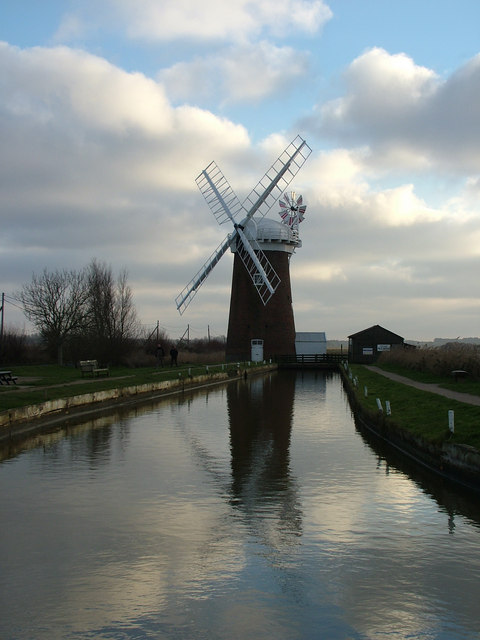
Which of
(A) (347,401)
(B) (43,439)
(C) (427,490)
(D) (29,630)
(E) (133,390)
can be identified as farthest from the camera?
(A) (347,401)

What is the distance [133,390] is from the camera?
25328 mm

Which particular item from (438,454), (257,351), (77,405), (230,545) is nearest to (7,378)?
(77,405)

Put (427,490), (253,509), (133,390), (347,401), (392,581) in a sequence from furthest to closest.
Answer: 1. (347,401)
2. (133,390)
3. (427,490)
4. (253,509)
5. (392,581)

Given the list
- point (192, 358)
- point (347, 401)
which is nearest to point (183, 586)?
point (347, 401)

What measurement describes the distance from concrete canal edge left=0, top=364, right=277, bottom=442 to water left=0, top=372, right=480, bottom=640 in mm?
1234

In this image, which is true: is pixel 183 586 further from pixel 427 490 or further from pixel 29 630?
pixel 427 490

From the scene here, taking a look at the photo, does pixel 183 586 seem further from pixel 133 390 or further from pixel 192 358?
pixel 192 358

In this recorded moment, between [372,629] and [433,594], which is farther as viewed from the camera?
[433,594]

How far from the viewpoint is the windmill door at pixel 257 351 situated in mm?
57469

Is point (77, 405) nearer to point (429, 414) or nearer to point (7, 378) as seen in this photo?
point (7, 378)

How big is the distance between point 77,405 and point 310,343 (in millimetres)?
48793

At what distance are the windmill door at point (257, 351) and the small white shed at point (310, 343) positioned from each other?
8.86 m

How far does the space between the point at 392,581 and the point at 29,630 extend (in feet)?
11.9

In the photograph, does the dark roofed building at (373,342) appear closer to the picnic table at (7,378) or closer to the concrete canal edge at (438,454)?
the picnic table at (7,378)
